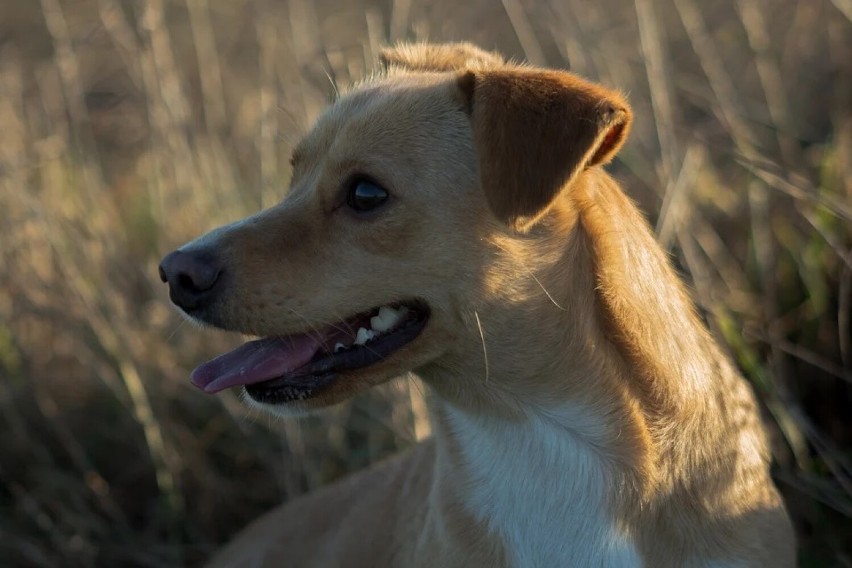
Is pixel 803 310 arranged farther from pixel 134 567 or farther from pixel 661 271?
pixel 134 567

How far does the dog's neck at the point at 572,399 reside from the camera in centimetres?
295

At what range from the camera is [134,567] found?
4863 millimetres

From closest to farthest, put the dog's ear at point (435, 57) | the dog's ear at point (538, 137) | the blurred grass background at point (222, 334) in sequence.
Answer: the dog's ear at point (538, 137)
the dog's ear at point (435, 57)
the blurred grass background at point (222, 334)

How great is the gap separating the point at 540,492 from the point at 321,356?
67cm

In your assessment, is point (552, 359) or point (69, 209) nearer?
point (552, 359)

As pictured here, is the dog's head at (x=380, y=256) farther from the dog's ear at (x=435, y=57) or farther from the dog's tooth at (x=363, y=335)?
the dog's ear at (x=435, y=57)

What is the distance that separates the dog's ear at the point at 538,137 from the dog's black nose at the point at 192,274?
70 cm

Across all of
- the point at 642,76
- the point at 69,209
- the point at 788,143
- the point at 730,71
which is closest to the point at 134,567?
the point at 69,209

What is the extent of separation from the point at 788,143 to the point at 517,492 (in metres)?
3.00

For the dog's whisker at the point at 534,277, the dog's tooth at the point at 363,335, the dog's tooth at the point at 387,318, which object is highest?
the dog's whisker at the point at 534,277

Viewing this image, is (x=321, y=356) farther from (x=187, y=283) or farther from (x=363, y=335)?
(x=187, y=283)

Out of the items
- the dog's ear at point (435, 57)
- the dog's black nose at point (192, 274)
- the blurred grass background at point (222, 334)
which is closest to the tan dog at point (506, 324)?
the dog's black nose at point (192, 274)

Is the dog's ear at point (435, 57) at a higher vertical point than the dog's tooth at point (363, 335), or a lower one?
higher

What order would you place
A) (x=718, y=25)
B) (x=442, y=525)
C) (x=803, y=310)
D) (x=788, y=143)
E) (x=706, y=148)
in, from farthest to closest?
(x=718, y=25) → (x=706, y=148) → (x=788, y=143) → (x=803, y=310) → (x=442, y=525)
